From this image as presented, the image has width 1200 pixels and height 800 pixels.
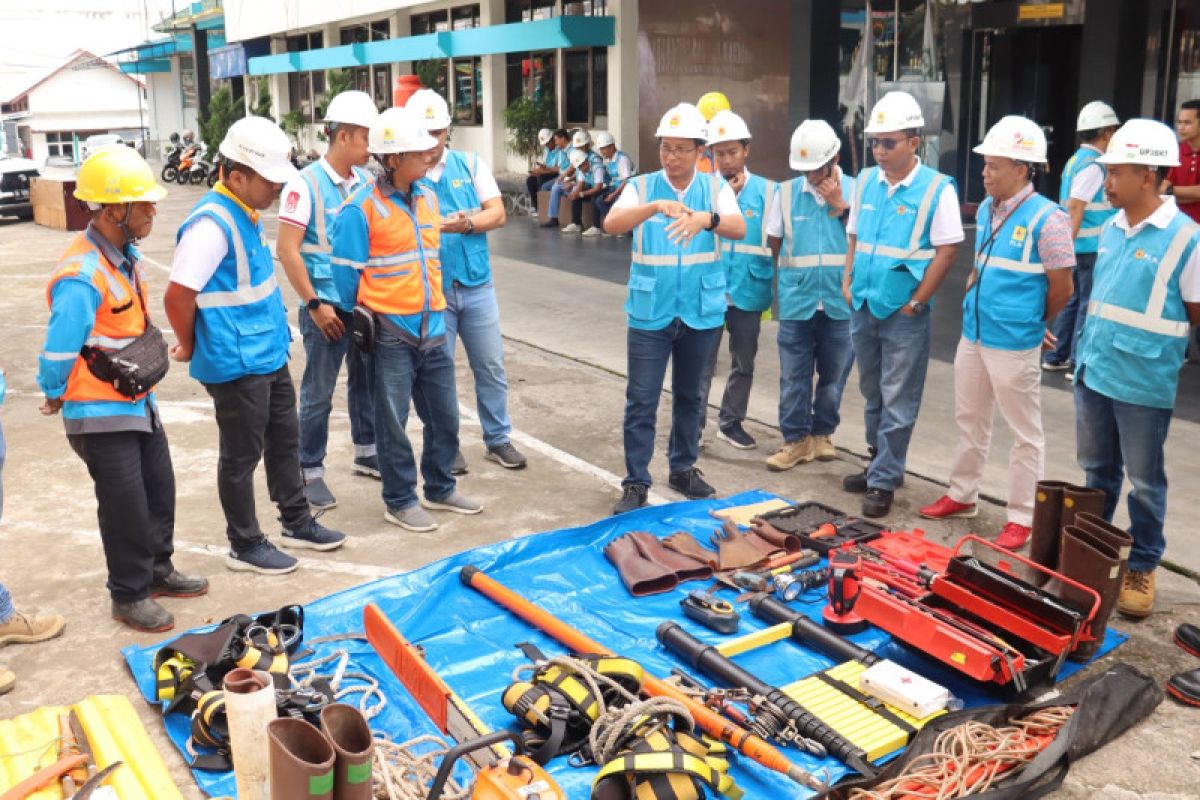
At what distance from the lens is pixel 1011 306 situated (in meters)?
5.11

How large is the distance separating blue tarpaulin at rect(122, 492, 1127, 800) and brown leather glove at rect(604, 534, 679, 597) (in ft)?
0.16

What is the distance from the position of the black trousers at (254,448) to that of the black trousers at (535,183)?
540 inches

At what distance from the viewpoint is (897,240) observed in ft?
18.2

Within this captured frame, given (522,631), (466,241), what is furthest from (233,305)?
(522,631)

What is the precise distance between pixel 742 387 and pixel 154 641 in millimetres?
3824


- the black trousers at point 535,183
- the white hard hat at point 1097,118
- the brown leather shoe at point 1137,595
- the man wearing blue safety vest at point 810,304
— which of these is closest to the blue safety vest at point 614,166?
the black trousers at point 535,183

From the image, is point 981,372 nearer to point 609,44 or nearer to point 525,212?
point 609,44

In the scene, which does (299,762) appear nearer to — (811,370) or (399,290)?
(399,290)

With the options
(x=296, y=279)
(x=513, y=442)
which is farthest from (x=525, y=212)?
(x=296, y=279)

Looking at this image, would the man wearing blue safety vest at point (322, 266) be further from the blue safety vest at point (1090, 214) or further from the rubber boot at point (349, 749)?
the blue safety vest at point (1090, 214)

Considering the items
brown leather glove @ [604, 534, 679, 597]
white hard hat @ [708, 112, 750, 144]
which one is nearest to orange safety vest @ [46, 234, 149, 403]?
brown leather glove @ [604, 534, 679, 597]

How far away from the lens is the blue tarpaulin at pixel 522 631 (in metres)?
3.71

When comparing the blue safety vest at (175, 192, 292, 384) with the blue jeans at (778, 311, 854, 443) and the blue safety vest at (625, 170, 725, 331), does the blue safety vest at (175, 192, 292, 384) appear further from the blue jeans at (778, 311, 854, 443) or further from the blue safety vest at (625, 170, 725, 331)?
the blue jeans at (778, 311, 854, 443)

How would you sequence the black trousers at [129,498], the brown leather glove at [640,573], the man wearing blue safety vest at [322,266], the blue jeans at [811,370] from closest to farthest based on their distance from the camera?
the black trousers at [129,498], the brown leather glove at [640,573], the man wearing blue safety vest at [322,266], the blue jeans at [811,370]
